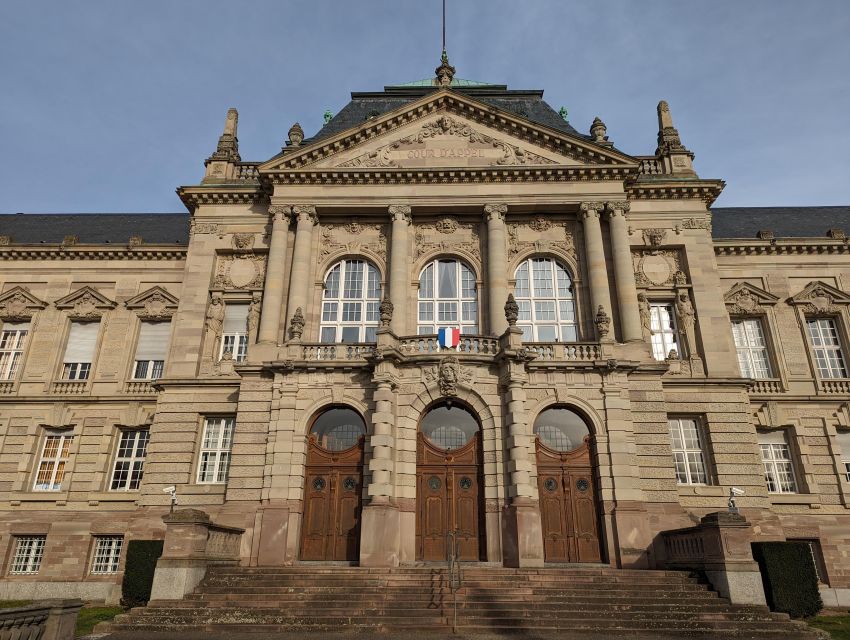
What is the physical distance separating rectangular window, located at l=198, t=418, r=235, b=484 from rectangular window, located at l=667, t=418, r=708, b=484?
54.7ft

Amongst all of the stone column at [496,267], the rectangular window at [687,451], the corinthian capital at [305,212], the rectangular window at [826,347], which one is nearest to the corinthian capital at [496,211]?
the stone column at [496,267]

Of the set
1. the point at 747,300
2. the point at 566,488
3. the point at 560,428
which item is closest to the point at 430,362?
the point at 560,428

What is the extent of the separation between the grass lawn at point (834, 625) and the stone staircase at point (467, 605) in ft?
5.64

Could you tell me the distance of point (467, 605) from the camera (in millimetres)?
14773

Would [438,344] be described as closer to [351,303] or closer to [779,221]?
[351,303]

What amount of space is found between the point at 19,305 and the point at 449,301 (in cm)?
2055

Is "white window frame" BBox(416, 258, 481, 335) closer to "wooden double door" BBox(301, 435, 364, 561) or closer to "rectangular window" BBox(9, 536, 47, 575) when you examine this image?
"wooden double door" BBox(301, 435, 364, 561)

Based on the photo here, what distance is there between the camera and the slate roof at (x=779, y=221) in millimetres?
31062

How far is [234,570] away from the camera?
17000mm

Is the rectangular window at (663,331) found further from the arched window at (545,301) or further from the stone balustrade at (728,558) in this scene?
the stone balustrade at (728,558)

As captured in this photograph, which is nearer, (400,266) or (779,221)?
(400,266)

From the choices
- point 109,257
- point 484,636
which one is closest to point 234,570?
point 484,636

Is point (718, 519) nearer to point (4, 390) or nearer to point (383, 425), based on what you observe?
point (383, 425)

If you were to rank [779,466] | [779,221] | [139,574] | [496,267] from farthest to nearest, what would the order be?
[779,221] → [779,466] → [496,267] → [139,574]
